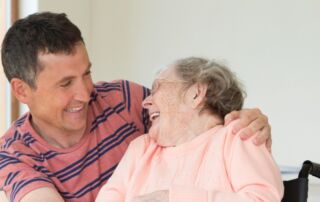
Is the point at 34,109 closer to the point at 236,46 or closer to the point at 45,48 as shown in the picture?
the point at 45,48

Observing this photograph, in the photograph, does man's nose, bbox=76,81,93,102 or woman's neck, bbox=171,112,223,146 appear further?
man's nose, bbox=76,81,93,102

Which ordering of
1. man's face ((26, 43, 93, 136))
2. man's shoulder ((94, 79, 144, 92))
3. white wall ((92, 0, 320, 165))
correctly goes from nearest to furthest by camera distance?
man's face ((26, 43, 93, 136))
man's shoulder ((94, 79, 144, 92))
white wall ((92, 0, 320, 165))

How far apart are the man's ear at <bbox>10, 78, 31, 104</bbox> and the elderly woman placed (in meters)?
0.36

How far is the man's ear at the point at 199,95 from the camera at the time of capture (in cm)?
139

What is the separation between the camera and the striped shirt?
1506mm

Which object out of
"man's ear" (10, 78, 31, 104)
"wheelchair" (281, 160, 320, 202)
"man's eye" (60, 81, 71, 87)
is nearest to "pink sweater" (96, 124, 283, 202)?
"wheelchair" (281, 160, 320, 202)

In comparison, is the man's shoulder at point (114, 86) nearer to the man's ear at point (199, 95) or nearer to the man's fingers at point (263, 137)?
the man's ear at point (199, 95)

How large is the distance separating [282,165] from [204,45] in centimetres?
71

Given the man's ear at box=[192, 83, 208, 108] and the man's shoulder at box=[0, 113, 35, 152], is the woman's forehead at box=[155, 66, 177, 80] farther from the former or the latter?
the man's shoulder at box=[0, 113, 35, 152]

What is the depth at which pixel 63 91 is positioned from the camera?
60.4 inches

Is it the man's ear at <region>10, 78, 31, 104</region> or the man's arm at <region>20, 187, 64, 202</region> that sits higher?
the man's ear at <region>10, 78, 31, 104</region>

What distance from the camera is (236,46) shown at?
261 cm

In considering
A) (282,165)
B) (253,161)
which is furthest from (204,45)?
(253,161)

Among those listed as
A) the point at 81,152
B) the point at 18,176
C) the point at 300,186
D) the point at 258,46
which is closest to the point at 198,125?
the point at 300,186
